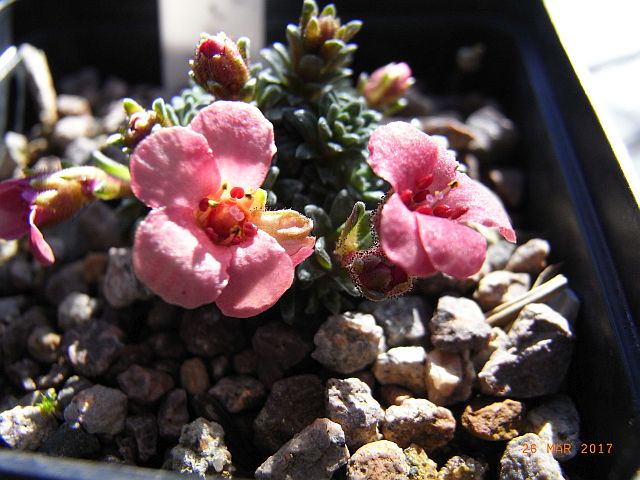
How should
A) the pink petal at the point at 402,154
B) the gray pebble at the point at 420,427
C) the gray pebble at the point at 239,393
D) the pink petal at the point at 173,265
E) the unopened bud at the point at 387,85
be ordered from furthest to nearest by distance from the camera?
the unopened bud at the point at 387,85 → the gray pebble at the point at 239,393 → the gray pebble at the point at 420,427 → the pink petal at the point at 402,154 → the pink petal at the point at 173,265

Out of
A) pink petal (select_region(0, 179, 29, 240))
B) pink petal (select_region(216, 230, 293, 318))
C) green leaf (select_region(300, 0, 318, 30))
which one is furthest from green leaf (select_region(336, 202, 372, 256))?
pink petal (select_region(0, 179, 29, 240))

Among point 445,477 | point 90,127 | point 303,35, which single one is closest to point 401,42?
point 303,35

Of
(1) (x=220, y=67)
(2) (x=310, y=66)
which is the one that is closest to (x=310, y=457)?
(1) (x=220, y=67)

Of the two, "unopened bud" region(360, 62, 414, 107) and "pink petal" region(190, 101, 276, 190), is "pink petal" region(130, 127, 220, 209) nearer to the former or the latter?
"pink petal" region(190, 101, 276, 190)

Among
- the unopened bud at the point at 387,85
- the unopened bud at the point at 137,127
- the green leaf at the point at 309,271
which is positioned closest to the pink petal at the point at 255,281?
the green leaf at the point at 309,271

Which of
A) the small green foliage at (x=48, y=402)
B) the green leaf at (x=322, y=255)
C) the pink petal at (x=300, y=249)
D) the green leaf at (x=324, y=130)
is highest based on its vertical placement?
the green leaf at (x=324, y=130)

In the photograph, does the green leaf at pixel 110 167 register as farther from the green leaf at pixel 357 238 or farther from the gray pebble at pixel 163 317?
the green leaf at pixel 357 238
